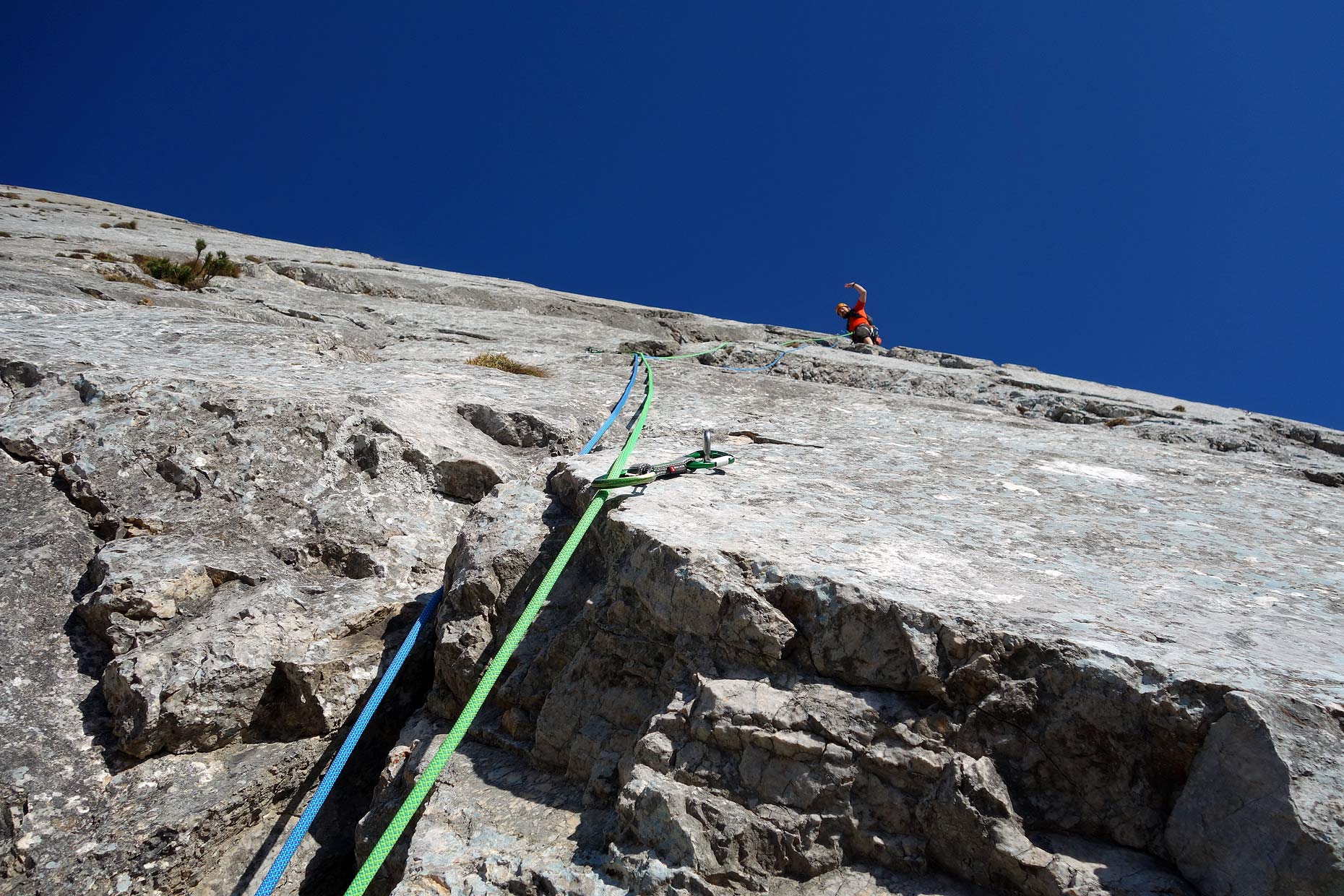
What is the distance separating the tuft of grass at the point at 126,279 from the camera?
805 cm

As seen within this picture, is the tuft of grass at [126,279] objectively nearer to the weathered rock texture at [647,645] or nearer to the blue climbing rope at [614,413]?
the weathered rock texture at [647,645]

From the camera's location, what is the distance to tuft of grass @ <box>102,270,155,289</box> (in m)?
8.05

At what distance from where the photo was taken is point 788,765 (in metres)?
2.45

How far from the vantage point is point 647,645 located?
9.73 feet

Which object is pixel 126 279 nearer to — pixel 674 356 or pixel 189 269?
pixel 189 269

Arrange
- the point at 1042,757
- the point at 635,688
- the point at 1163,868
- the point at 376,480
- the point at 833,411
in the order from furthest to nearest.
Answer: the point at 833,411
the point at 376,480
the point at 635,688
the point at 1042,757
the point at 1163,868

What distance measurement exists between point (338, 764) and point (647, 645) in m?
1.22

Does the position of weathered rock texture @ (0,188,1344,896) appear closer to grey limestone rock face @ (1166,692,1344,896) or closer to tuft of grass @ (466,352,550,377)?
grey limestone rock face @ (1166,692,1344,896)

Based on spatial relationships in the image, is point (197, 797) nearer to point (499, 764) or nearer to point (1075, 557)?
point (499, 764)

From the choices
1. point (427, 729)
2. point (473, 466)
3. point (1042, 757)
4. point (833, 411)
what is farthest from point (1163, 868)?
point (833, 411)

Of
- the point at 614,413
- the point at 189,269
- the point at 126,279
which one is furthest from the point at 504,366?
the point at 189,269

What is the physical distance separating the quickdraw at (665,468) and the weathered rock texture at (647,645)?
4.4 inches

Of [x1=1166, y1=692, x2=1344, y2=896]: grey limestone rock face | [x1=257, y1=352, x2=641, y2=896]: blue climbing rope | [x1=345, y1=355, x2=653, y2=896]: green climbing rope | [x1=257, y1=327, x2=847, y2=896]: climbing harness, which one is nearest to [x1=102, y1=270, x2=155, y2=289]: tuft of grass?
[x1=257, y1=327, x2=847, y2=896]: climbing harness

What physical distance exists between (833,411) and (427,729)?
3.92m
